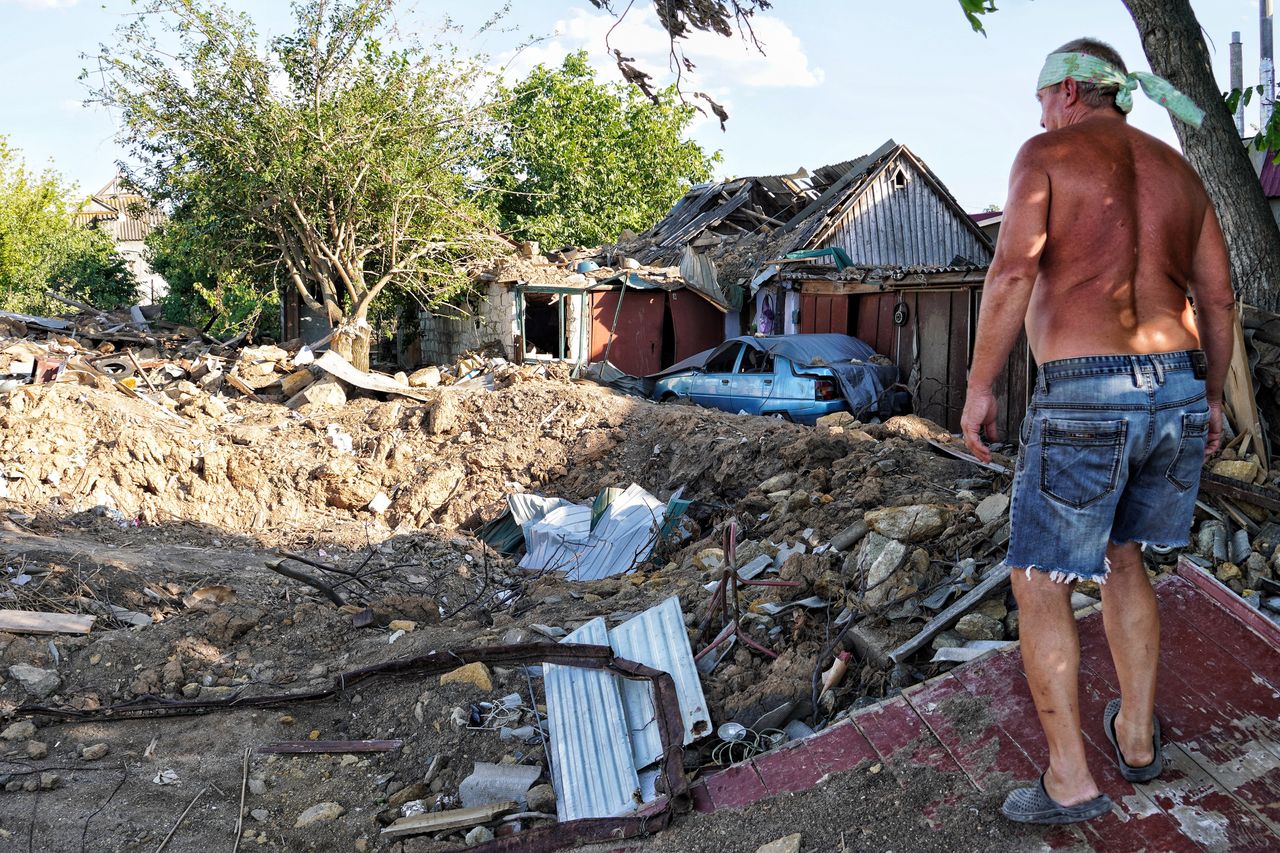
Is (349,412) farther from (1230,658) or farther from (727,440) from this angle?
(1230,658)

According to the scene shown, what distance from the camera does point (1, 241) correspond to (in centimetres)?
2788

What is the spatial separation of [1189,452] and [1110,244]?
1.89 feet

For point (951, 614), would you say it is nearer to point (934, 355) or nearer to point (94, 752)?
point (94, 752)

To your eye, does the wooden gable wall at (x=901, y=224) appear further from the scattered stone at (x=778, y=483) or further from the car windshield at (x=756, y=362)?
the scattered stone at (x=778, y=483)

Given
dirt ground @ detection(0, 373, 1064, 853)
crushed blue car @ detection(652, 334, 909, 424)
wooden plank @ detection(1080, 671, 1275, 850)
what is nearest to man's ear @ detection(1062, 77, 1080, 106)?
wooden plank @ detection(1080, 671, 1275, 850)

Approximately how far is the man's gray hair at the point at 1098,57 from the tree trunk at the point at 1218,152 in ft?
9.38

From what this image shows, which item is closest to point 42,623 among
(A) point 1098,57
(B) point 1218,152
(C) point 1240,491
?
(A) point 1098,57

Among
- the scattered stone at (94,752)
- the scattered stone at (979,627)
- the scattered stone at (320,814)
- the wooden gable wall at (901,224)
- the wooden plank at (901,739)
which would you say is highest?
the wooden gable wall at (901,224)

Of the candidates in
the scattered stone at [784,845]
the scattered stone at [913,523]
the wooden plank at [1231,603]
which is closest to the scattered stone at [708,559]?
the scattered stone at [913,523]

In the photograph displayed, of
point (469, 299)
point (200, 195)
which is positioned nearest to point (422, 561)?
point (200, 195)

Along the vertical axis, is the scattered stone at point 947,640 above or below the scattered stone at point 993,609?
below

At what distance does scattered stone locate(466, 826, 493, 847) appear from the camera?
3195mm

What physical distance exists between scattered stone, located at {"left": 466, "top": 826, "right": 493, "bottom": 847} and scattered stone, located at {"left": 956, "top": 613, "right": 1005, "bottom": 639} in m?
1.90

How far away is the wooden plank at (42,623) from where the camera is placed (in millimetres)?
4836
